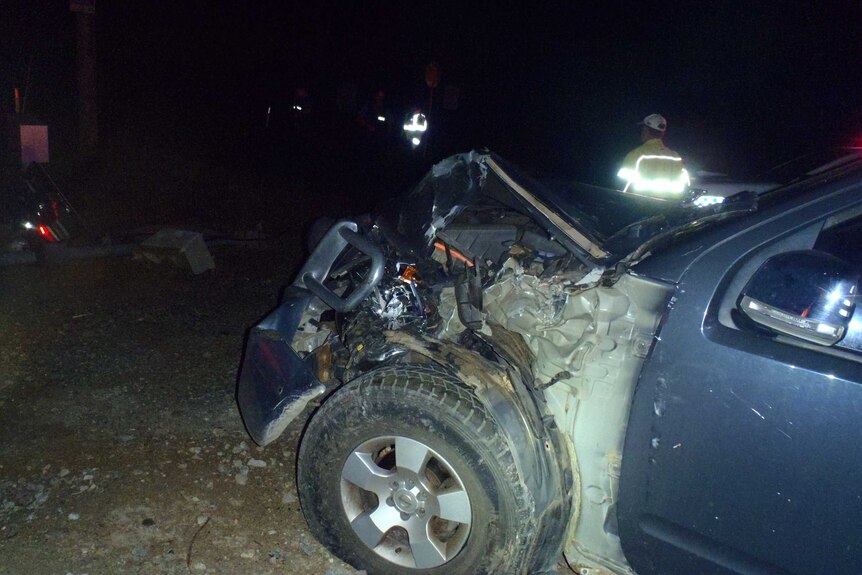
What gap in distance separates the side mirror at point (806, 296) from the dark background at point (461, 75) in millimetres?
11602

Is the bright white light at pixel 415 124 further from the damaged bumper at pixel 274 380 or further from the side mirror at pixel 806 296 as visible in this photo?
the side mirror at pixel 806 296

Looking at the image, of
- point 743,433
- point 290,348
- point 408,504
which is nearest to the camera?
point 743,433

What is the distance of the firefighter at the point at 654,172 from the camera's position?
554cm

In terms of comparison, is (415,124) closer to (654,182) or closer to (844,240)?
(654,182)

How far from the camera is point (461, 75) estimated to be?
2558 centimetres

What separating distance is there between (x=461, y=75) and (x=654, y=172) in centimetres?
2125

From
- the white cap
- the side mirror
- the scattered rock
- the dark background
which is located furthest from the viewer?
the dark background

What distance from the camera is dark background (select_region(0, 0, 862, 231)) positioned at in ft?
52.5

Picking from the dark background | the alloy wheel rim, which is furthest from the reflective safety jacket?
the dark background

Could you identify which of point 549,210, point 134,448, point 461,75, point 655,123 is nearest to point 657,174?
point 655,123

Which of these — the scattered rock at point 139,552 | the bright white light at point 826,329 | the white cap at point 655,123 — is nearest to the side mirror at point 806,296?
the bright white light at point 826,329

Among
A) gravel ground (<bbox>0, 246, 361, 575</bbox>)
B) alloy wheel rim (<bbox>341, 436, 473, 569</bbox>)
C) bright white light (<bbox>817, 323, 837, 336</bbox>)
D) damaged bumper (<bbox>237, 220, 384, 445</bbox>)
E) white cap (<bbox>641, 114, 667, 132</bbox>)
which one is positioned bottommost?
gravel ground (<bbox>0, 246, 361, 575</bbox>)

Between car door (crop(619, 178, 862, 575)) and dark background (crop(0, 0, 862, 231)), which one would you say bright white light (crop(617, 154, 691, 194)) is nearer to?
car door (crop(619, 178, 862, 575))

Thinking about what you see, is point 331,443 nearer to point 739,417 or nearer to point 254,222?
point 739,417
